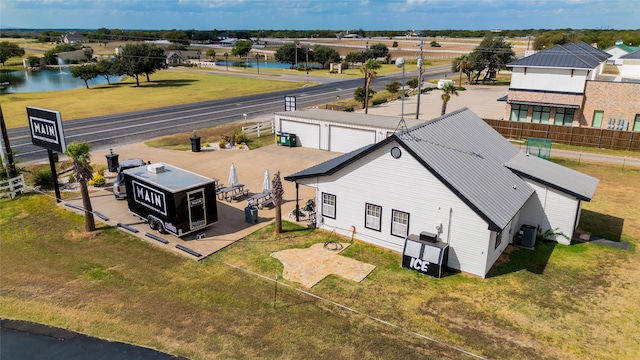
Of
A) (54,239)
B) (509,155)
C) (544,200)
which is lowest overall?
(54,239)

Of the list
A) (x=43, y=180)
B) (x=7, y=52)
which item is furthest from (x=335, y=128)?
(x=7, y=52)

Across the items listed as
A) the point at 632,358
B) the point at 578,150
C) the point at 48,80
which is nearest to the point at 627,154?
the point at 578,150

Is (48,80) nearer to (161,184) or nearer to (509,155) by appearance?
(161,184)

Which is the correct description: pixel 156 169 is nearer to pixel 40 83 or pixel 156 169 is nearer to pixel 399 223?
pixel 399 223

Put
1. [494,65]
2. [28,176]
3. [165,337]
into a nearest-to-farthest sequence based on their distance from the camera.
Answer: [165,337]
[28,176]
[494,65]

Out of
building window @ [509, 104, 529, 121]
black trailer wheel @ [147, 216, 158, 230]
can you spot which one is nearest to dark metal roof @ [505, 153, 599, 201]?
black trailer wheel @ [147, 216, 158, 230]

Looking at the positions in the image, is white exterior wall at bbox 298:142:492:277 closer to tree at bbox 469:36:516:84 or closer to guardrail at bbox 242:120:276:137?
guardrail at bbox 242:120:276:137
